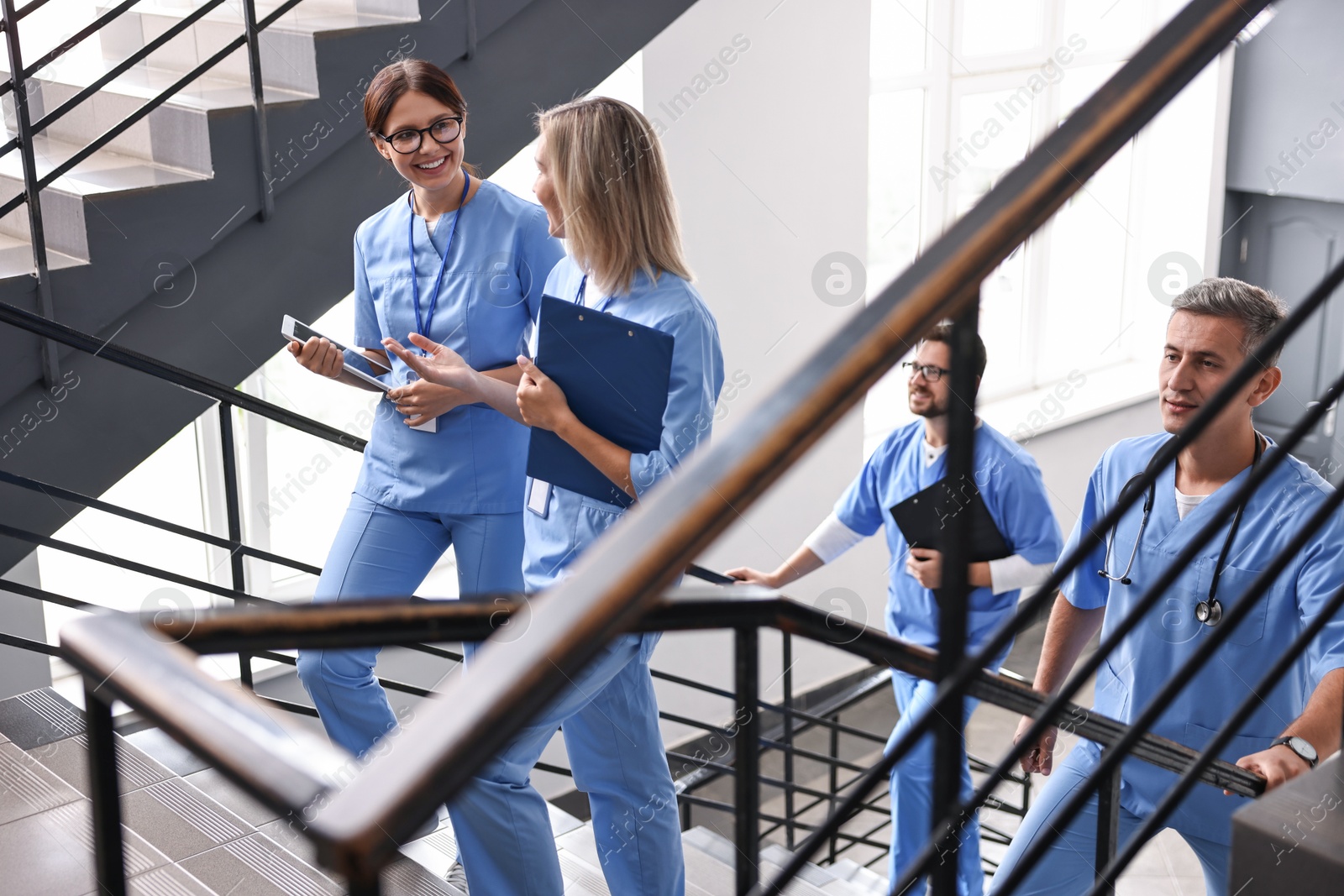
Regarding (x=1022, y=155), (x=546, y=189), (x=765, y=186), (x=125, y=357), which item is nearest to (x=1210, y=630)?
(x=546, y=189)

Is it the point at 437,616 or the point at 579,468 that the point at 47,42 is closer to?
the point at 579,468

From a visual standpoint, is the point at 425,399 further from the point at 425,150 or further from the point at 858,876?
the point at 858,876

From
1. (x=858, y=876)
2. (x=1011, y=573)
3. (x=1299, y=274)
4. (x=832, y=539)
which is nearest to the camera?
(x=1011, y=573)

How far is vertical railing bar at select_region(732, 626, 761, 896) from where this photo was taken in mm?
1036

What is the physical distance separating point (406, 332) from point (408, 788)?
1.89 metres

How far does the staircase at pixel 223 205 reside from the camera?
7.08 ft

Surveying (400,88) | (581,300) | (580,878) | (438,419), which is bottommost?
(580,878)

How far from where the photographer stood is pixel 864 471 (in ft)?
9.89

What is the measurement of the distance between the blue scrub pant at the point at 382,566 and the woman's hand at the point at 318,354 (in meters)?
0.26

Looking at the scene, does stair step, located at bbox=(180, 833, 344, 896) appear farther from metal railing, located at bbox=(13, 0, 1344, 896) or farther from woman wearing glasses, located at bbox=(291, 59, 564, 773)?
metal railing, located at bbox=(13, 0, 1344, 896)

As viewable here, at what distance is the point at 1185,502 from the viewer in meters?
2.00

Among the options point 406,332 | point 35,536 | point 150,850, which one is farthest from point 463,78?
point 150,850

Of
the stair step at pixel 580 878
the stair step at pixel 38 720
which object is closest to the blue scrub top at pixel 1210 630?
the stair step at pixel 580 878

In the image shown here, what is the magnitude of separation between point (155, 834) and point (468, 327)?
1045 mm
